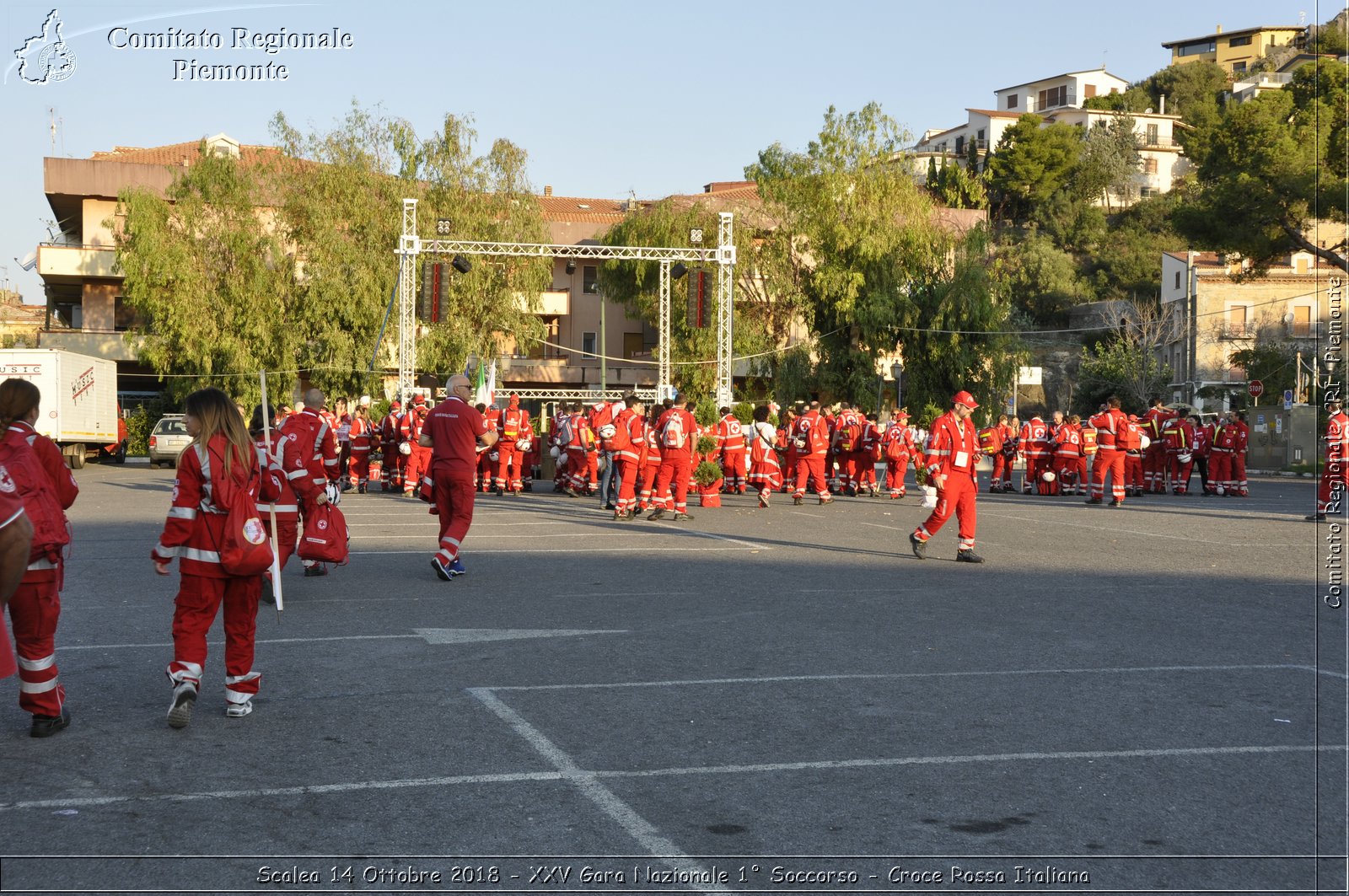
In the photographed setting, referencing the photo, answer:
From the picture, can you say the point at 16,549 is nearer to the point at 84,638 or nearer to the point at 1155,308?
the point at 84,638

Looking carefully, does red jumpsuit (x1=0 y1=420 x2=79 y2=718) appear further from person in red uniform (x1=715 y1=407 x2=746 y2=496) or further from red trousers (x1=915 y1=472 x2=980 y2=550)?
person in red uniform (x1=715 y1=407 x2=746 y2=496)

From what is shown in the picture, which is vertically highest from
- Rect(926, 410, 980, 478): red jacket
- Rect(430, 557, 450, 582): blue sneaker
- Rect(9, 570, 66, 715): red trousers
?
Rect(926, 410, 980, 478): red jacket

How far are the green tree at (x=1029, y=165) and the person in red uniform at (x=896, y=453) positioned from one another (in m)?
64.5

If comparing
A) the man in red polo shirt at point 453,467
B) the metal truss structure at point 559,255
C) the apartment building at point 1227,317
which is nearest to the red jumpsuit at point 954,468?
the man in red polo shirt at point 453,467

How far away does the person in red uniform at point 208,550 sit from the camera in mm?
6633

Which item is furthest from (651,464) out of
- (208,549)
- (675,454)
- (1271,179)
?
(1271,179)

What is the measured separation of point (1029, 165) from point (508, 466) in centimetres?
6879

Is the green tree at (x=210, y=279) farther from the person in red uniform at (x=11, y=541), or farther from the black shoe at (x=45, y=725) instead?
the black shoe at (x=45, y=725)

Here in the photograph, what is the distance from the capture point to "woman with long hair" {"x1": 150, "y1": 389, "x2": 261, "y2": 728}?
261 inches

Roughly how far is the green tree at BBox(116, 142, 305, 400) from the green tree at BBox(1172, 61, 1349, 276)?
30960 millimetres

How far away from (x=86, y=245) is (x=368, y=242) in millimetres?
14136

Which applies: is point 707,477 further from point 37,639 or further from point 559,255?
point 37,639

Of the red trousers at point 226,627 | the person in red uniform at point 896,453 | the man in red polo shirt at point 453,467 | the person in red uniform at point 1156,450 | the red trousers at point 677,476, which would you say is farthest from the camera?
the person in red uniform at point 1156,450

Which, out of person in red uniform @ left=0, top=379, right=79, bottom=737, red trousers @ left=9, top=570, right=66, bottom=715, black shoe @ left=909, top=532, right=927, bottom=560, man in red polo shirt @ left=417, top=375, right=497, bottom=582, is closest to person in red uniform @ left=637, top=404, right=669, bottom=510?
black shoe @ left=909, top=532, right=927, bottom=560
